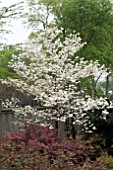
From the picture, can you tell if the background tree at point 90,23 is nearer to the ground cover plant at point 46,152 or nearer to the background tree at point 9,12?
the background tree at point 9,12

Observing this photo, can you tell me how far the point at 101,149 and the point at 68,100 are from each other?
1.47 metres

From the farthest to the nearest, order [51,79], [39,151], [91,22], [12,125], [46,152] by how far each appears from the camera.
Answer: [91,22] < [12,125] < [51,79] < [39,151] < [46,152]

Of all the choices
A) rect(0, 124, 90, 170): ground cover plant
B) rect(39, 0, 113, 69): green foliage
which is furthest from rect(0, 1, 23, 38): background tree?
rect(39, 0, 113, 69): green foliage

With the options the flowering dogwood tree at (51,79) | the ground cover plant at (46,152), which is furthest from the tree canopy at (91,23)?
the ground cover plant at (46,152)

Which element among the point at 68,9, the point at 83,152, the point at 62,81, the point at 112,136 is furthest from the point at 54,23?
the point at 83,152

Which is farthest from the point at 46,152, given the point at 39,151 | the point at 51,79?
the point at 51,79

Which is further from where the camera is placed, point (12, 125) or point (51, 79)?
point (12, 125)

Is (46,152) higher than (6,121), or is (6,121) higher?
(6,121)

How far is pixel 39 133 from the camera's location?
8.19 meters

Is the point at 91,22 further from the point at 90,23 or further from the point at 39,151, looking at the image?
the point at 39,151

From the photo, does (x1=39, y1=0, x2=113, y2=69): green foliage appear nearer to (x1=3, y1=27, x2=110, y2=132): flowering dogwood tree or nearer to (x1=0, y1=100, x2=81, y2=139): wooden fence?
(x1=3, y1=27, x2=110, y2=132): flowering dogwood tree

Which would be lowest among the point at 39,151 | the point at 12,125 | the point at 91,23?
the point at 39,151

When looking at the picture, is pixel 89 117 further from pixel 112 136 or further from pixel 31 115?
pixel 31 115

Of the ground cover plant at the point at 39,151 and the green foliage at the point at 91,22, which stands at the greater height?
the green foliage at the point at 91,22
